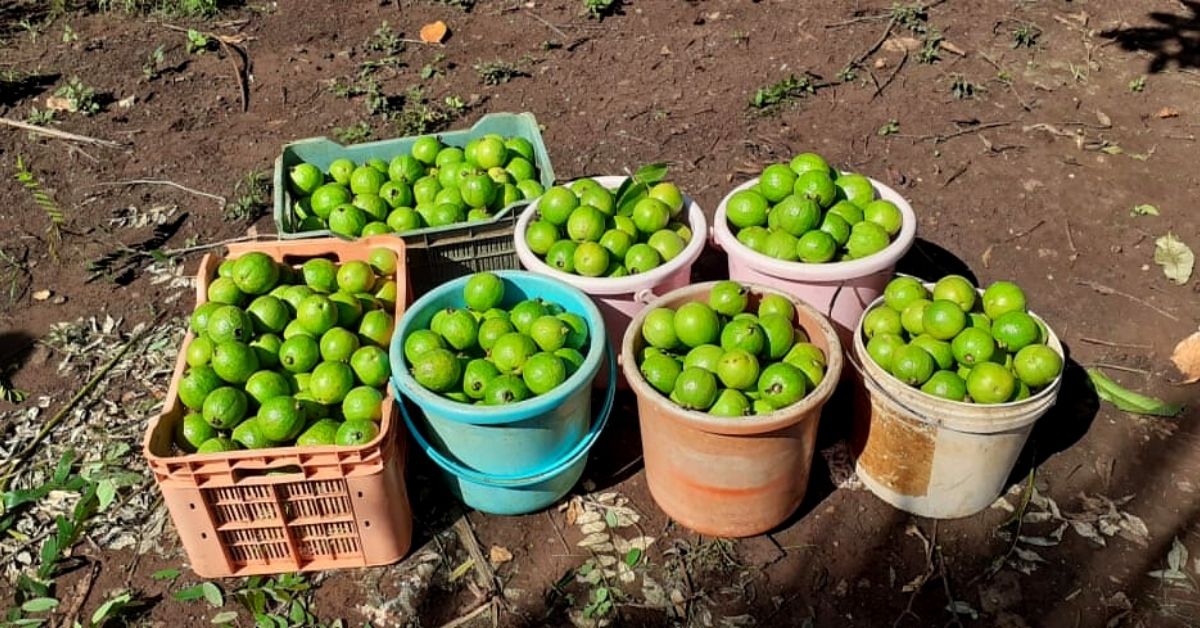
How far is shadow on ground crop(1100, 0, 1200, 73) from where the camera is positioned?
7160mm

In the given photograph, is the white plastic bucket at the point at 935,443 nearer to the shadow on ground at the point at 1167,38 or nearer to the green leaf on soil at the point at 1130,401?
the green leaf on soil at the point at 1130,401

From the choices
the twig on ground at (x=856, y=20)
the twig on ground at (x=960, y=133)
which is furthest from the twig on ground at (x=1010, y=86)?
the twig on ground at (x=856, y=20)

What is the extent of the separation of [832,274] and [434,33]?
4.47 metres

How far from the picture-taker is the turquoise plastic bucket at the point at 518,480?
399cm

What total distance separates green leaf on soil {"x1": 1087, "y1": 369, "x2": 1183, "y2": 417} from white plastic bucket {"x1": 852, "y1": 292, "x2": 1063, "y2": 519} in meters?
0.88

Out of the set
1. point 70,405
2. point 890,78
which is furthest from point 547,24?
point 70,405

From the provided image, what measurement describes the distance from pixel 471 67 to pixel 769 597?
4.73 meters

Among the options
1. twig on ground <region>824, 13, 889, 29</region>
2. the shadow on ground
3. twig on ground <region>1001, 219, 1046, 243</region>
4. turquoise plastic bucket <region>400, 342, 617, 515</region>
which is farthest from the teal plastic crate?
the shadow on ground

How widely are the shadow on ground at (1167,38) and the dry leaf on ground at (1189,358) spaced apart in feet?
9.91

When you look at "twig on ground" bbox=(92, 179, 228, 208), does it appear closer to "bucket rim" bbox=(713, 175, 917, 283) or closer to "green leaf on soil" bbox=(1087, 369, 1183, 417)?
"bucket rim" bbox=(713, 175, 917, 283)

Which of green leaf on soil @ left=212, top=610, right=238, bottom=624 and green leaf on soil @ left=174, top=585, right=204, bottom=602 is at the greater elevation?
green leaf on soil @ left=174, top=585, right=204, bottom=602

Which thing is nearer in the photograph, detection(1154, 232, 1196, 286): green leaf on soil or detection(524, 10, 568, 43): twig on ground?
detection(1154, 232, 1196, 286): green leaf on soil

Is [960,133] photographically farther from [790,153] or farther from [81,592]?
[81,592]

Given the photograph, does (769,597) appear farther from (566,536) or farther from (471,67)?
(471,67)
